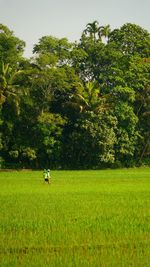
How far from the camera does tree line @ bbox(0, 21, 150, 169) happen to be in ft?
162

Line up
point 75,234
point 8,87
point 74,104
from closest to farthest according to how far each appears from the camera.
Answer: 1. point 75,234
2. point 8,87
3. point 74,104

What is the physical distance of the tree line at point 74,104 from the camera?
162 ft

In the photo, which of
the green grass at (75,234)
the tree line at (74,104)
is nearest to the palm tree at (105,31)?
the tree line at (74,104)

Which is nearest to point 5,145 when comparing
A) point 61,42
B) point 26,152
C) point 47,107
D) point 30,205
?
point 26,152

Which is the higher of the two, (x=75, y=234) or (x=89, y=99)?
(x=89, y=99)

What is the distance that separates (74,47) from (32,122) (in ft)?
33.6

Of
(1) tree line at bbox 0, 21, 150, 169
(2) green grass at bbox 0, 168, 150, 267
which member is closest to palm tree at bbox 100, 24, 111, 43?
(1) tree line at bbox 0, 21, 150, 169

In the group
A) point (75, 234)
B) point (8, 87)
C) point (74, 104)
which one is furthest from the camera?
point (74, 104)

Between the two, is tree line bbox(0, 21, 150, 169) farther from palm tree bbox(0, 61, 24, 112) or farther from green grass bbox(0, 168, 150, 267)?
green grass bbox(0, 168, 150, 267)

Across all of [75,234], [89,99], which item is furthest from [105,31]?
[75,234]

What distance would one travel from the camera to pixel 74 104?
51.0 meters

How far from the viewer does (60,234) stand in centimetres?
1010

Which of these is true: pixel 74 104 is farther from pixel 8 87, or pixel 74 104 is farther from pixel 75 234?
pixel 75 234

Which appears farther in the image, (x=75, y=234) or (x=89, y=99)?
(x=89, y=99)
